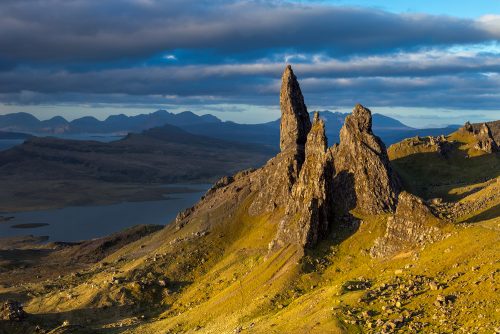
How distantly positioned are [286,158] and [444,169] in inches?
1770

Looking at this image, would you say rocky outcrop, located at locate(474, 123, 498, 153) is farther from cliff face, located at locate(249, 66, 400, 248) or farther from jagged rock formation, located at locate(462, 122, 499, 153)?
cliff face, located at locate(249, 66, 400, 248)

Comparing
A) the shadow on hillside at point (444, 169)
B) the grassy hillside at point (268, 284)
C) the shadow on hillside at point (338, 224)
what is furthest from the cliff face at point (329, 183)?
the shadow on hillside at point (444, 169)

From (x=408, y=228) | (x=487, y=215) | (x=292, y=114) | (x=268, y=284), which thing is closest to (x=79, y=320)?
(x=268, y=284)

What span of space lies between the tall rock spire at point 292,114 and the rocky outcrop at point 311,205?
79.3ft

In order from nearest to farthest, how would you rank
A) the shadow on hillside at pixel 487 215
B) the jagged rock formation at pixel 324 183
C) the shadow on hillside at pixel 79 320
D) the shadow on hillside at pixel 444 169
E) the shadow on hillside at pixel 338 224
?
the shadow on hillside at pixel 487 215
the shadow on hillside at pixel 338 224
the jagged rock formation at pixel 324 183
the shadow on hillside at pixel 79 320
the shadow on hillside at pixel 444 169

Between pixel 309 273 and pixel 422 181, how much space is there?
60061 mm

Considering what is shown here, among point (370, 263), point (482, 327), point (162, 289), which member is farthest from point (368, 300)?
point (162, 289)

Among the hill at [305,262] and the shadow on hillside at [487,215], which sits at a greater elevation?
the shadow on hillside at [487,215]

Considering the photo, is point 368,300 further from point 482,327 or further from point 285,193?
point 285,193

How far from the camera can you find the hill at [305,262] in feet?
201

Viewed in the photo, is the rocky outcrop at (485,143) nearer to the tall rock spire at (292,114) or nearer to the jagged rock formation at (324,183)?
the tall rock spire at (292,114)

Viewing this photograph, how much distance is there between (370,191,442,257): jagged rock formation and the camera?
78562 millimetres

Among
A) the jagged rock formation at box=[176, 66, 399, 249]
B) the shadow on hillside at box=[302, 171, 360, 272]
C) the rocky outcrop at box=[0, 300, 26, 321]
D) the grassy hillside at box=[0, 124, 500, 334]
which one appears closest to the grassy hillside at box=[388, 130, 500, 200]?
the grassy hillside at box=[0, 124, 500, 334]

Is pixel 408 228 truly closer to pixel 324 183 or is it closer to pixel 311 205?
pixel 311 205
